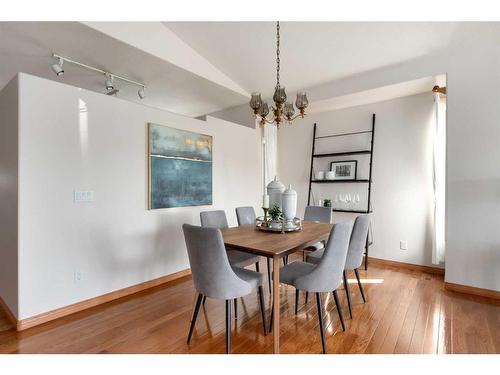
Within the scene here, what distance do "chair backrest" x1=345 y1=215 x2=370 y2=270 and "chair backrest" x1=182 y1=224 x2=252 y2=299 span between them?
105cm

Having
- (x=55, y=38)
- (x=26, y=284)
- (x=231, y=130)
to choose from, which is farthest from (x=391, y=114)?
(x=26, y=284)

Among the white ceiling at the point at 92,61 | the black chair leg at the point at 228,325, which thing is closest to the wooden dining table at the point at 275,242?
the black chair leg at the point at 228,325

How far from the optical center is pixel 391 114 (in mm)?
3873

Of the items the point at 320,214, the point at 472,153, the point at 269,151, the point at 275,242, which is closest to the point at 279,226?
the point at 275,242

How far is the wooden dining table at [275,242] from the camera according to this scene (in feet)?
5.80

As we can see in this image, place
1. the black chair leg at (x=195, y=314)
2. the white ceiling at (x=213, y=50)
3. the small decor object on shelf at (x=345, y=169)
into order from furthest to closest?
the small decor object on shelf at (x=345, y=169) → the white ceiling at (x=213, y=50) → the black chair leg at (x=195, y=314)

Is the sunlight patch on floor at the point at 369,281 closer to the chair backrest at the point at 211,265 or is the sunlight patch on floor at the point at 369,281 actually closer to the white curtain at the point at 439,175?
the white curtain at the point at 439,175

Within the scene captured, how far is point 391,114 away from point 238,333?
3566 mm

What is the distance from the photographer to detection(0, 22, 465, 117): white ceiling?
2684 mm

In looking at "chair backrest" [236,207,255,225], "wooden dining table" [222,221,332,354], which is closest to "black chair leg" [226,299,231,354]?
"wooden dining table" [222,221,332,354]

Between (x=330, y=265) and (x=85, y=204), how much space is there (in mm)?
2319

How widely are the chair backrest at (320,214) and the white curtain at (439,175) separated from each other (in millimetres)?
1401

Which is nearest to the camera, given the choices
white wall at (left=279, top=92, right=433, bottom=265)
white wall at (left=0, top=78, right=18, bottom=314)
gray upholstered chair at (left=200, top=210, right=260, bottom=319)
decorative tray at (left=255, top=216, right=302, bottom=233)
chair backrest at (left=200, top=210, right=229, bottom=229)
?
white wall at (left=0, top=78, right=18, bottom=314)

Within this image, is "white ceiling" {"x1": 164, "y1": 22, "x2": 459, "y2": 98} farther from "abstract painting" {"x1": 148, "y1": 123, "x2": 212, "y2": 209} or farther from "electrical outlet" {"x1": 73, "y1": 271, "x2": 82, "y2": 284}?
"electrical outlet" {"x1": 73, "y1": 271, "x2": 82, "y2": 284}
